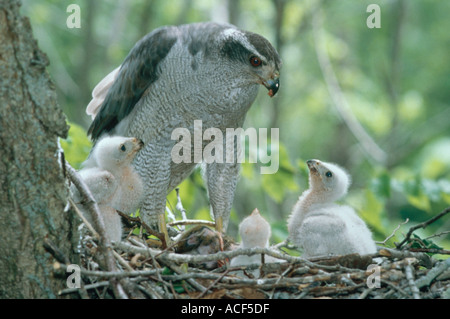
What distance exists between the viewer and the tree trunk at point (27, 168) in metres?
2.56

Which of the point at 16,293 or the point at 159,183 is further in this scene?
the point at 159,183

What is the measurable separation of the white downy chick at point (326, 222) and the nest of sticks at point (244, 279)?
0.36m

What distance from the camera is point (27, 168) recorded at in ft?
8.70

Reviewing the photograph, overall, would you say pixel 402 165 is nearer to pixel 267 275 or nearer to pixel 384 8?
pixel 384 8

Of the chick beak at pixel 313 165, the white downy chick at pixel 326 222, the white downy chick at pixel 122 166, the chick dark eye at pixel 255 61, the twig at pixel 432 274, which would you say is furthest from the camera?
the chick dark eye at pixel 255 61

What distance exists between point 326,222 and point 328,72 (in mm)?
4855

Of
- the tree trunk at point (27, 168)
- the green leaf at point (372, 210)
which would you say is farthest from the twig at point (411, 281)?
the green leaf at point (372, 210)

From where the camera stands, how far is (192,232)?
13.2 feet

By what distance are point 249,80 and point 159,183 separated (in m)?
1.12

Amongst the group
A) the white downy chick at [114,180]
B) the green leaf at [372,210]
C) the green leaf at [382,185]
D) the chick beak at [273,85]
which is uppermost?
the chick beak at [273,85]

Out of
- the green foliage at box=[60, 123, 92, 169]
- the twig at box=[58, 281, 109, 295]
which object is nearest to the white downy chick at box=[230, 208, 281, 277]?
the twig at box=[58, 281, 109, 295]

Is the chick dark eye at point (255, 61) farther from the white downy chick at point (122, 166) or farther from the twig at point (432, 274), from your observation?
the twig at point (432, 274)

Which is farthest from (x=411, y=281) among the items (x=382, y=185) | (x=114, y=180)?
(x=382, y=185)

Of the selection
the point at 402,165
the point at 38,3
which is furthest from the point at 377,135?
the point at 38,3
